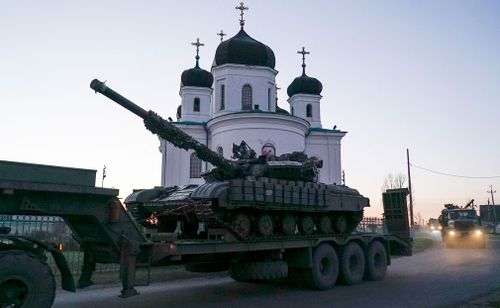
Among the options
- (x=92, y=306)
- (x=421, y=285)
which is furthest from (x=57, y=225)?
(x=421, y=285)

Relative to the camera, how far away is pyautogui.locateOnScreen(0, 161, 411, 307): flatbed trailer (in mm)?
5949

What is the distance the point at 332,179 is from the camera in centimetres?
3653

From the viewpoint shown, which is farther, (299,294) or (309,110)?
(309,110)

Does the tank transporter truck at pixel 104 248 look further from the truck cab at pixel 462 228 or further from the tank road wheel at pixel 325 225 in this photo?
the truck cab at pixel 462 228

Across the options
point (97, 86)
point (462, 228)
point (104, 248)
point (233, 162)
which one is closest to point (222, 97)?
point (462, 228)

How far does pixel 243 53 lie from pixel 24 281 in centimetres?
2991

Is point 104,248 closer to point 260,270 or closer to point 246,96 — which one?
point 260,270

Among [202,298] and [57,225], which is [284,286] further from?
[57,225]

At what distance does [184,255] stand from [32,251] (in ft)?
9.54

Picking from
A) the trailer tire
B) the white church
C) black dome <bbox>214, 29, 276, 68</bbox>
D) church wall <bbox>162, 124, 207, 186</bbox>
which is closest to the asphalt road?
the trailer tire

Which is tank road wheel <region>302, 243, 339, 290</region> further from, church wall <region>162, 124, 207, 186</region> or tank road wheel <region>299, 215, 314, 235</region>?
church wall <region>162, 124, 207, 186</region>

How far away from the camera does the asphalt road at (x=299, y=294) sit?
29.9 ft

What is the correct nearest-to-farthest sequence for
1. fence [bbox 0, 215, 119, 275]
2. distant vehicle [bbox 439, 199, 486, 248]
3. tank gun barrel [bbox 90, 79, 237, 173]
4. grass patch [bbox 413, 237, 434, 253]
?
1. tank gun barrel [bbox 90, 79, 237, 173]
2. fence [bbox 0, 215, 119, 275]
3. grass patch [bbox 413, 237, 434, 253]
4. distant vehicle [bbox 439, 199, 486, 248]

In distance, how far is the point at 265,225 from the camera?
34.1 feet
